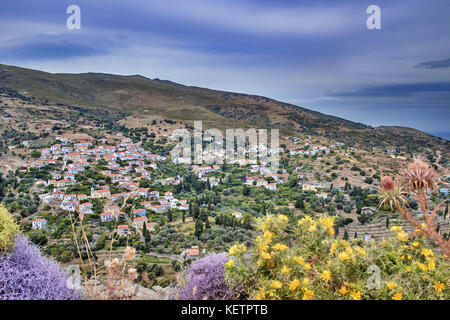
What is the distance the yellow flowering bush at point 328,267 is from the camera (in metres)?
1.79

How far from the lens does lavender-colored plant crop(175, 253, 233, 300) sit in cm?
230

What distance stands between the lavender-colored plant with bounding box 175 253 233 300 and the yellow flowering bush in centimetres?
19

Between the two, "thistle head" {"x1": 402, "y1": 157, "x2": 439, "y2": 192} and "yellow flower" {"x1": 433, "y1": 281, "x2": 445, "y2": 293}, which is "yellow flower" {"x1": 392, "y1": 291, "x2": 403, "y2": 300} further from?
"thistle head" {"x1": 402, "y1": 157, "x2": 439, "y2": 192}

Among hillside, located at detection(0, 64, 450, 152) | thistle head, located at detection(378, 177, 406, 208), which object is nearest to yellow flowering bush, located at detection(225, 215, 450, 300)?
thistle head, located at detection(378, 177, 406, 208)

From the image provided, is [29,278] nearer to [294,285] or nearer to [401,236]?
[294,285]

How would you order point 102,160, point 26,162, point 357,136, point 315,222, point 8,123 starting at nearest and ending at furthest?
point 315,222 → point 26,162 → point 102,160 → point 8,123 → point 357,136

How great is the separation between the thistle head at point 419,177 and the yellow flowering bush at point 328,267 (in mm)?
634

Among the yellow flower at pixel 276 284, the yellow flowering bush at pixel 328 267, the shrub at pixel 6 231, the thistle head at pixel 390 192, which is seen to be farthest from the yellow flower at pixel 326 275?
the shrub at pixel 6 231

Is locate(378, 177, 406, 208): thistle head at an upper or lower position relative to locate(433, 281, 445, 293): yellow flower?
upper

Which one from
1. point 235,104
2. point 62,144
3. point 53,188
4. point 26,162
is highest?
point 235,104

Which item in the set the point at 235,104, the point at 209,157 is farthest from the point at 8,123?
the point at 235,104
